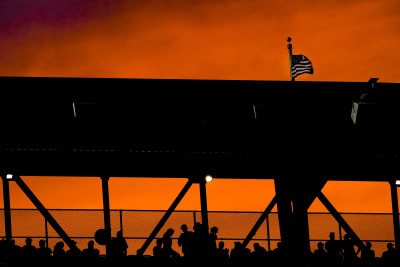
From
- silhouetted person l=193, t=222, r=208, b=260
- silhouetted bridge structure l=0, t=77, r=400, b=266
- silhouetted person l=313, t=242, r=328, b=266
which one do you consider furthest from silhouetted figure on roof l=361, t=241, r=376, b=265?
silhouetted person l=193, t=222, r=208, b=260

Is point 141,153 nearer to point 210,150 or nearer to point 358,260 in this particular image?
point 210,150

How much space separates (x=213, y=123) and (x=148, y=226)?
446 centimetres

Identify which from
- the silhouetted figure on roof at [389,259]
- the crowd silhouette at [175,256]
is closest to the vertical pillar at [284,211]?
the crowd silhouette at [175,256]

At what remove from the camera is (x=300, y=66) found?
31.4 m

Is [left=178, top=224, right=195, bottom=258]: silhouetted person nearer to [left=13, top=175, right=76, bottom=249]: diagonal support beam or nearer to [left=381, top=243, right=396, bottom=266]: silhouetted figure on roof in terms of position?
[left=13, top=175, right=76, bottom=249]: diagonal support beam

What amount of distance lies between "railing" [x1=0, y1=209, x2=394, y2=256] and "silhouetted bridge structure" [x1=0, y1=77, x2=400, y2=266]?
127 centimetres

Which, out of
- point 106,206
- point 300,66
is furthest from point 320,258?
point 300,66

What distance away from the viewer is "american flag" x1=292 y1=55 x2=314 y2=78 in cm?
3125

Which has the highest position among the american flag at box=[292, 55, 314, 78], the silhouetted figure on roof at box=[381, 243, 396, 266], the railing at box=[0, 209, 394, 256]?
the american flag at box=[292, 55, 314, 78]

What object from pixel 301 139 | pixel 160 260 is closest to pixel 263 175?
pixel 301 139

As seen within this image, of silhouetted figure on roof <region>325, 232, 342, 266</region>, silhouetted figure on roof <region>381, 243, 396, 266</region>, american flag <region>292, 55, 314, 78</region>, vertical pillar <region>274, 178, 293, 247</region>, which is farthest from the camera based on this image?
american flag <region>292, 55, 314, 78</region>

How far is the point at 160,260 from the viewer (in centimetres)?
1967

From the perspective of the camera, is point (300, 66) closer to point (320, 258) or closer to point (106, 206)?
point (106, 206)

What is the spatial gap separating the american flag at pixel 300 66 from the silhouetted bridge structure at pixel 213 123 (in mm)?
8655
